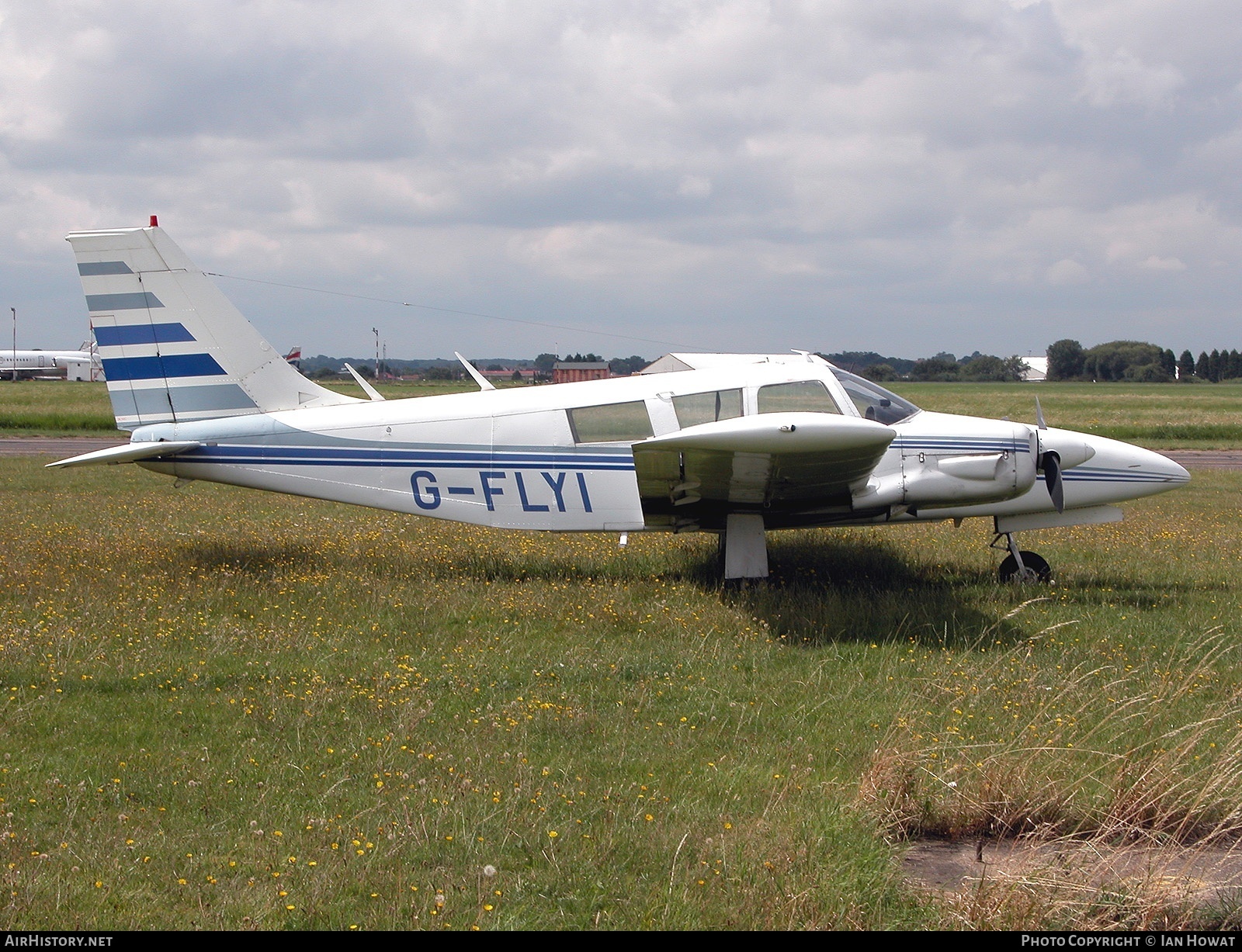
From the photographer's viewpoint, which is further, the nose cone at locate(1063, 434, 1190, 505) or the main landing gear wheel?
the main landing gear wheel

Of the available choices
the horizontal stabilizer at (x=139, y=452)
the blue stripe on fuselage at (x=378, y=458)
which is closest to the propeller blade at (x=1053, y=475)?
the blue stripe on fuselage at (x=378, y=458)

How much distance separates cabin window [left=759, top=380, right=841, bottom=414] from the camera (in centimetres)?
945

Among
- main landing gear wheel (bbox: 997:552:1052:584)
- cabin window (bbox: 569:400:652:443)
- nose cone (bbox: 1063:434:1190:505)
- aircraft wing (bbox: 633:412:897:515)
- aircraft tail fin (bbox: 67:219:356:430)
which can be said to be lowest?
main landing gear wheel (bbox: 997:552:1052:584)

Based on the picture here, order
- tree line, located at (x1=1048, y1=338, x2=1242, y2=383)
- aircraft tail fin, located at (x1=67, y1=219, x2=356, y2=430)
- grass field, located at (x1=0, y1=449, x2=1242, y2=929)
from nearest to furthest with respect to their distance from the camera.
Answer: grass field, located at (x1=0, y1=449, x2=1242, y2=929), aircraft tail fin, located at (x1=67, y1=219, x2=356, y2=430), tree line, located at (x1=1048, y1=338, x2=1242, y2=383)

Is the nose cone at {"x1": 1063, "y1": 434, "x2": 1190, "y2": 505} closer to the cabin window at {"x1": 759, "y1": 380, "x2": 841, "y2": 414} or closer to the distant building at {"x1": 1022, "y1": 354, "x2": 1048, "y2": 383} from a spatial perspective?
the cabin window at {"x1": 759, "y1": 380, "x2": 841, "y2": 414}

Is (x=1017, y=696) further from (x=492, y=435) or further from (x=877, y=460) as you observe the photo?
(x=492, y=435)

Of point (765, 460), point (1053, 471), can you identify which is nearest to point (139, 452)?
point (765, 460)

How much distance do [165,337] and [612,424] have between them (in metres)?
4.57

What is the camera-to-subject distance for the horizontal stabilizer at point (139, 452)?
946cm

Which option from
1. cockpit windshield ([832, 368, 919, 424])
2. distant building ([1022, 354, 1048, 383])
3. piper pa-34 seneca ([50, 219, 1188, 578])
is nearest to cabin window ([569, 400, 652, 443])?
piper pa-34 seneca ([50, 219, 1188, 578])

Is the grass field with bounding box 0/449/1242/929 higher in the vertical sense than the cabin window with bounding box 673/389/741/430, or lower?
lower

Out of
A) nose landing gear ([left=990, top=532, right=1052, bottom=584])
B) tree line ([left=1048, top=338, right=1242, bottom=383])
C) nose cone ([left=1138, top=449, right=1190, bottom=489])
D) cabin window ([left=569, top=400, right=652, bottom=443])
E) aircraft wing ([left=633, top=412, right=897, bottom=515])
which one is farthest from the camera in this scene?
tree line ([left=1048, top=338, right=1242, bottom=383])

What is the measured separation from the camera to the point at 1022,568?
1030cm

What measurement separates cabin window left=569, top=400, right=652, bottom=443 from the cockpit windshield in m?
1.96
